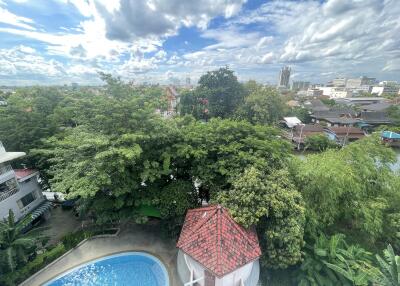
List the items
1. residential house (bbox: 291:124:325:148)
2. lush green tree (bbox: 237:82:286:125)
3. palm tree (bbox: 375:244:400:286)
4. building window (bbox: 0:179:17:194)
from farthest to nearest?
residential house (bbox: 291:124:325:148) → lush green tree (bbox: 237:82:286:125) → building window (bbox: 0:179:17:194) → palm tree (bbox: 375:244:400:286)

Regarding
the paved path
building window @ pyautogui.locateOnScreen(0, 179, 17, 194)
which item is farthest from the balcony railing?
the paved path

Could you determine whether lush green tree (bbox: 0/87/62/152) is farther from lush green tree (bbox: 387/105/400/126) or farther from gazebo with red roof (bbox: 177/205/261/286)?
lush green tree (bbox: 387/105/400/126)

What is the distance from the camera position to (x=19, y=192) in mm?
14758

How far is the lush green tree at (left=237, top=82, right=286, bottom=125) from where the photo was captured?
113ft

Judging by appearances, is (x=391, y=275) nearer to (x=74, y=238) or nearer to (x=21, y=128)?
(x=74, y=238)

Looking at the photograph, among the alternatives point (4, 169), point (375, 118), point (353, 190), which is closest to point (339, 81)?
point (375, 118)

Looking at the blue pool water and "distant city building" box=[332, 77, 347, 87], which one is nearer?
the blue pool water

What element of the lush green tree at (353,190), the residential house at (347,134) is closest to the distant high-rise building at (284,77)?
the residential house at (347,134)

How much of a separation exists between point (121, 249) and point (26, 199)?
8.25 m

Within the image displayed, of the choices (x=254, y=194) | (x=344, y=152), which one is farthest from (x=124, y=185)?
(x=344, y=152)

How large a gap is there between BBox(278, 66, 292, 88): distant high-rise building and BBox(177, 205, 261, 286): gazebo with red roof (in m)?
182

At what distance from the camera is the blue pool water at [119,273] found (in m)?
Result: 11.8

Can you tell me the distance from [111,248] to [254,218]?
32.0ft

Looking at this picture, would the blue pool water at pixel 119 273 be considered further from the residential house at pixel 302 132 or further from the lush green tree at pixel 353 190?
the residential house at pixel 302 132
